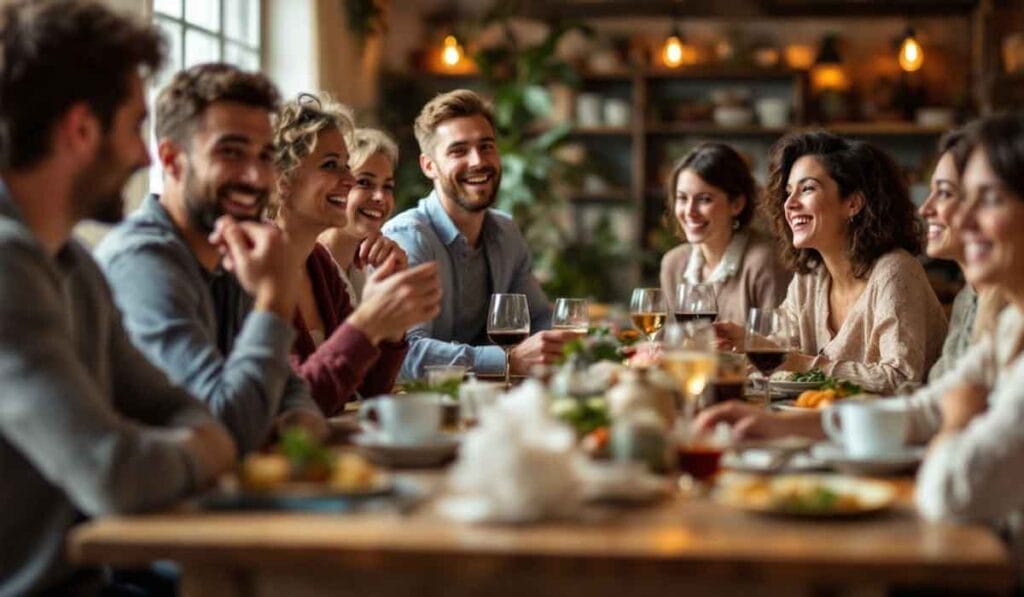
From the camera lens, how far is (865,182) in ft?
12.9

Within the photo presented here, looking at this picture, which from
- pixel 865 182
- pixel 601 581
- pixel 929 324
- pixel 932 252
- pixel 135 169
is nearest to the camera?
pixel 601 581

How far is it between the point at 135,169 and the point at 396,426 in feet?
1.74

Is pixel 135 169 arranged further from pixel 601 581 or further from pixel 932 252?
pixel 932 252

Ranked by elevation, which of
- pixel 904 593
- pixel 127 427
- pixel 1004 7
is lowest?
pixel 904 593

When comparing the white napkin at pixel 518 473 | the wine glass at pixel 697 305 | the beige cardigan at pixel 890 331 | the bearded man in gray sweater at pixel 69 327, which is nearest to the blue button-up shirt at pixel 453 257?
the wine glass at pixel 697 305

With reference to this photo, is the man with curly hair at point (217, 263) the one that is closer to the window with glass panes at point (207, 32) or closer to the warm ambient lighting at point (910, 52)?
the window with glass panes at point (207, 32)

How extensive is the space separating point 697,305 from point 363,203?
1.20 metres

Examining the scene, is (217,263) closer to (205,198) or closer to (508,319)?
(205,198)

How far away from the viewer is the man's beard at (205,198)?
2404 mm

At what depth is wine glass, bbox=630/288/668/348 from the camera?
3.39 m

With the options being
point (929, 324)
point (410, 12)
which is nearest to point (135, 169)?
point (929, 324)

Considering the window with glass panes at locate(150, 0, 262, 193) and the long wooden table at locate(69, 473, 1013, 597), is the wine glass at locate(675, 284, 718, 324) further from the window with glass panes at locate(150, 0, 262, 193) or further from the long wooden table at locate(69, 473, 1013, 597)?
the window with glass panes at locate(150, 0, 262, 193)

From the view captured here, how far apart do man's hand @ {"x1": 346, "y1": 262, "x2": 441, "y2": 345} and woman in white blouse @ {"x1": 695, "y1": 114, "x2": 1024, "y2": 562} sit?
2.14 ft

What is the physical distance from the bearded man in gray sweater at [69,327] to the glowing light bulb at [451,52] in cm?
626
